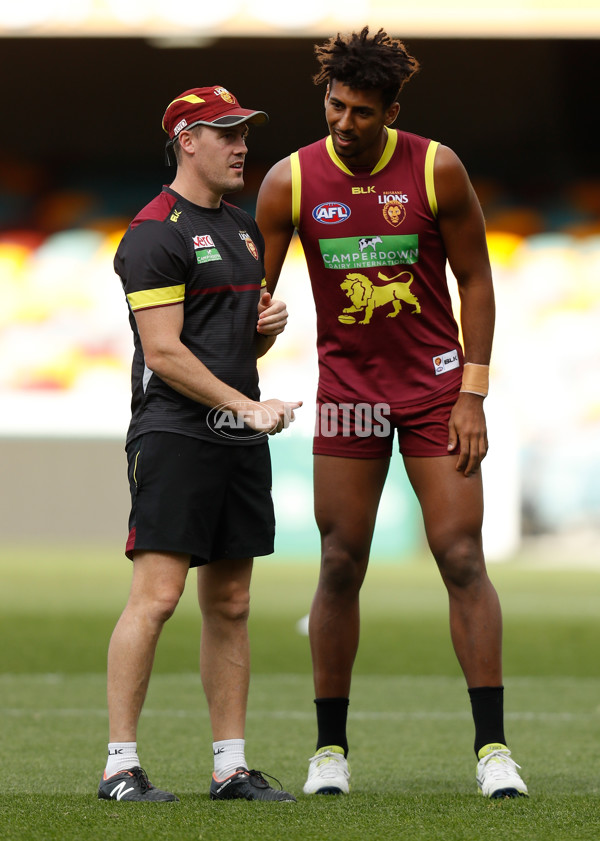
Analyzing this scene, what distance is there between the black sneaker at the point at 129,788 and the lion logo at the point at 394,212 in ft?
5.09

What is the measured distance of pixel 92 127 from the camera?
18234 mm

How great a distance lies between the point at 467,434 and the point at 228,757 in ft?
3.43

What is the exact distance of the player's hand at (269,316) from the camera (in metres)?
3.25

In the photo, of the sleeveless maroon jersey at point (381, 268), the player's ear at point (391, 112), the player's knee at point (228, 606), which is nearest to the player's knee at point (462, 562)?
the sleeveless maroon jersey at point (381, 268)

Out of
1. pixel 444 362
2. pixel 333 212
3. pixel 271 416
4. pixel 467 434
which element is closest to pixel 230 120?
pixel 333 212

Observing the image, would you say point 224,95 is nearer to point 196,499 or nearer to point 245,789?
point 196,499

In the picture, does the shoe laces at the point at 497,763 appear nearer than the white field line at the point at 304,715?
Yes

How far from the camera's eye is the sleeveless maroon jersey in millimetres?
3449

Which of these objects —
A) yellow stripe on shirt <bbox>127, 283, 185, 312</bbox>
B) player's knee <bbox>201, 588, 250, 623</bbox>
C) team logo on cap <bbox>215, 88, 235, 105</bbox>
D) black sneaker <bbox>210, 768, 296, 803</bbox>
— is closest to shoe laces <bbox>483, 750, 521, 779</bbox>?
black sneaker <bbox>210, 768, 296, 803</bbox>

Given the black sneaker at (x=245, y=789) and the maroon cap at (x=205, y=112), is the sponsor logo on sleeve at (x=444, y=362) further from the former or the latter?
the black sneaker at (x=245, y=789)

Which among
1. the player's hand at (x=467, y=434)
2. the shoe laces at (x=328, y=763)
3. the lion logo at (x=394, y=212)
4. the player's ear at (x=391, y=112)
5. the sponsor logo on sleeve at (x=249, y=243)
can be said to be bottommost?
the shoe laces at (x=328, y=763)

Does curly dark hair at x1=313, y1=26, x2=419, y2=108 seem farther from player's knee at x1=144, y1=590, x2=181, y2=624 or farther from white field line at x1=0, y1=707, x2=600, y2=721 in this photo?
white field line at x1=0, y1=707, x2=600, y2=721

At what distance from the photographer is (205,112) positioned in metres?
3.20

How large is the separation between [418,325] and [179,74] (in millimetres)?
13856
